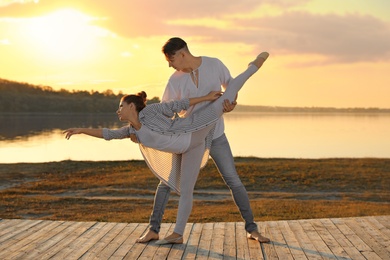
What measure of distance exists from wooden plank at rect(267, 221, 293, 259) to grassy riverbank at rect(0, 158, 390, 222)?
5.01m

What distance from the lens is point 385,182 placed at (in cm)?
1988

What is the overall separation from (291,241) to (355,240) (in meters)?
0.68

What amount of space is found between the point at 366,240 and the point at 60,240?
3.16 metres

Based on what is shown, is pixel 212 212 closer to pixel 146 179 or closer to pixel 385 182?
pixel 146 179

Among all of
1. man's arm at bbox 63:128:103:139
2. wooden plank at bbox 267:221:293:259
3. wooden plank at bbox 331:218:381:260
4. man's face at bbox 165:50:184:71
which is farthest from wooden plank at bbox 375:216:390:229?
man's arm at bbox 63:128:103:139

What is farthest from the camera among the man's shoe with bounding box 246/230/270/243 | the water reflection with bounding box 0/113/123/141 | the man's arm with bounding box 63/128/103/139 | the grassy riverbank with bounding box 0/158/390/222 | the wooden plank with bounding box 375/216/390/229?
the water reflection with bounding box 0/113/123/141

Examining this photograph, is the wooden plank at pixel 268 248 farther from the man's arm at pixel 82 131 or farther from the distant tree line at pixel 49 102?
the distant tree line at pixel 49 102

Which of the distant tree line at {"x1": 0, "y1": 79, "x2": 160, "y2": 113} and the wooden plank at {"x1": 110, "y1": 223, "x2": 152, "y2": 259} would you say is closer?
the wooden plank at {"x1": 110, "y1": 223, "x2": 152, "y2": 259}

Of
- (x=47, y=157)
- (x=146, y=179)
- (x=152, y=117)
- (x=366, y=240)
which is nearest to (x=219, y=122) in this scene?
(x=152, y=117)

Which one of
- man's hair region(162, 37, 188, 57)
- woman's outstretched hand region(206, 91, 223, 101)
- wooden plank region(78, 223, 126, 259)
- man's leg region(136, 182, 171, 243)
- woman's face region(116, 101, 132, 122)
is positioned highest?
man's hair region(162, 37, 188, 57)

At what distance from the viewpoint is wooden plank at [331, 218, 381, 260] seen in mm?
5582

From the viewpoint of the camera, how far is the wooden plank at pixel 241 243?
5465mm

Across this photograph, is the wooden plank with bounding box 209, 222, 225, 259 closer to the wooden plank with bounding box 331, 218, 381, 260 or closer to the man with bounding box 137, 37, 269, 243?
the man with bounding box 137, 37, 269, 243

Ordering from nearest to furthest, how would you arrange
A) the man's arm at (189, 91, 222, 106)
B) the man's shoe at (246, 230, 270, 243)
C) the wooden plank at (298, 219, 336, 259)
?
the man's arm at (189, 91, 222, 106)
the wooden plank at (298, 219, 336, 259)
the man's shoe at (246, 230, 270, 243)
